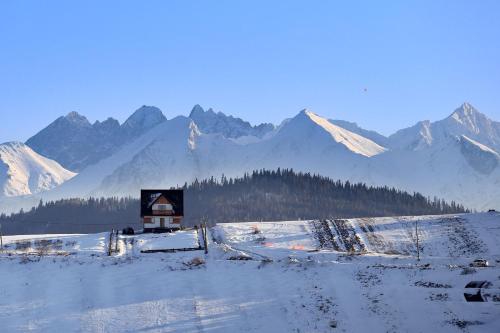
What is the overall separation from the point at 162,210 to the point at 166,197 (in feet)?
8.32

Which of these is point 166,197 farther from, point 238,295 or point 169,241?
point 238,295

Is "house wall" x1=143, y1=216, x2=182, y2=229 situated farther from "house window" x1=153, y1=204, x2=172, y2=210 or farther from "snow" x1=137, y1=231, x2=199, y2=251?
"snow" x1=137, y1=231, x2=199, y2=251

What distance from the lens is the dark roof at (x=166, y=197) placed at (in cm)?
11750

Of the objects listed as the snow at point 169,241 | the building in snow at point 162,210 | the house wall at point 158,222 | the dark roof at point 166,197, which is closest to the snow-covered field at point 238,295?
the snow at point 169,241

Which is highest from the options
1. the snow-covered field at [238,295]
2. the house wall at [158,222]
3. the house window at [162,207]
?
the house window at [162,207]

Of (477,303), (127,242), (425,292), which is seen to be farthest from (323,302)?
(127,242)

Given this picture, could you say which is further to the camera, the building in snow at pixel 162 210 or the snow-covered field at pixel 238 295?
the building in snow at pixel 162 210

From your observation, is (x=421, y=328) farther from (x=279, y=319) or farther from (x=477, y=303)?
(x=279, y=319)

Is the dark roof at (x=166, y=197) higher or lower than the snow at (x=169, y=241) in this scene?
higher

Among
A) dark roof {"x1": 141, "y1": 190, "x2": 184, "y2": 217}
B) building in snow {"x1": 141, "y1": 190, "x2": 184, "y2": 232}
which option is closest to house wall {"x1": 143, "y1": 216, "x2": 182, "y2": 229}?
building in snow {"x1": 141, "y1": 190, "x2": 184, "y2": 232}

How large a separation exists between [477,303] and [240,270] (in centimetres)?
2101

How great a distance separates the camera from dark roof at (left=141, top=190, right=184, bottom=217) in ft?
385

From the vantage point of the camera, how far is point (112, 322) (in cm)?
4691

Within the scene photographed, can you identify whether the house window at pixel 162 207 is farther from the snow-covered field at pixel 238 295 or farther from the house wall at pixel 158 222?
the snow-covered field at pixel 238 295
